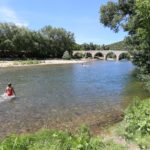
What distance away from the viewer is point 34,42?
120062 millimetres

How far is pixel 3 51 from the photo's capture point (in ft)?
378

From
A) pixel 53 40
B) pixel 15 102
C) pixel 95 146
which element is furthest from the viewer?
pixel 53 40

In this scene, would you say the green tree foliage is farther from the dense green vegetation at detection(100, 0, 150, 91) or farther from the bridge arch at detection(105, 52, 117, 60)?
the dense green vegetation at detection(100, 0, 150, 91)

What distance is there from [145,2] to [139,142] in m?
10.8

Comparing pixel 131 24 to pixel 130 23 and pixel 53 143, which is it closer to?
pixel 130 23

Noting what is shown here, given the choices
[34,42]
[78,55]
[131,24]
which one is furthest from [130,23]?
[78,55]

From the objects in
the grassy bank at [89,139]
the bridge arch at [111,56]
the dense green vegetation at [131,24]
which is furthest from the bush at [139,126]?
the bridge arch at [111,56]

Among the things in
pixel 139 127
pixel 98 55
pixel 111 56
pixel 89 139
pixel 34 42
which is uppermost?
pixel 34 42

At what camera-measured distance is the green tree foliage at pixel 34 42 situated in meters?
111

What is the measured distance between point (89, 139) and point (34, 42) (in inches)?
4377

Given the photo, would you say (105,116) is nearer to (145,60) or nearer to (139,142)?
(139,142)

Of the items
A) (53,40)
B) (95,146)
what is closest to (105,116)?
(95,146)

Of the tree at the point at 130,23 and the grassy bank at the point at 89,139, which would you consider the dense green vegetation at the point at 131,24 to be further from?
the grassy bank at the point at 89,139

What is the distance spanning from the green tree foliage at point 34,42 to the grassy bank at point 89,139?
324ft
